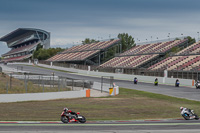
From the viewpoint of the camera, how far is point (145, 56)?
84.2m

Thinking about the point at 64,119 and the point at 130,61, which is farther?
the point at 130,61

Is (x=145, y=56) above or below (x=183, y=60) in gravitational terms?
above

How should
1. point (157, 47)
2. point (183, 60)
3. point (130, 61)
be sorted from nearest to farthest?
point (183, 60)
point (130, 61)
point (157, 47)

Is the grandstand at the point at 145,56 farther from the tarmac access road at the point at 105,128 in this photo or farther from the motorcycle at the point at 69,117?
the tarmac access road at the point at 105,128

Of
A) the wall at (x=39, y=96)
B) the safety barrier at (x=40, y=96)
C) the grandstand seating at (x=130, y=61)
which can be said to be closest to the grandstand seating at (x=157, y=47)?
the grandstand seating at (x=130, y=61)

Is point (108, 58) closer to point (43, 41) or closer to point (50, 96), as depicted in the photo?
point (50, 96)

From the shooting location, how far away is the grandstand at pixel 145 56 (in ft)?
260

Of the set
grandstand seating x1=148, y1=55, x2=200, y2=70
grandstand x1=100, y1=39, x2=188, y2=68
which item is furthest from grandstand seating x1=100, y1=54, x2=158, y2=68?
grandstand seating x1=148, y1=55, x2=200, y2=70

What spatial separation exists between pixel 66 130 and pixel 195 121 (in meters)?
7.46

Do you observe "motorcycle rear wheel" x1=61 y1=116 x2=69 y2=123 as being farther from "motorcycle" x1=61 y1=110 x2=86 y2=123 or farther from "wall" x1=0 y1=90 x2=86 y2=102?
"wall" x1=0 y1=90 x2=86 y2=102

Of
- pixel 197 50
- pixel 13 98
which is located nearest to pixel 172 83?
pixel 197 50

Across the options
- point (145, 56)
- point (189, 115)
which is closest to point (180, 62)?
point (145, 56)

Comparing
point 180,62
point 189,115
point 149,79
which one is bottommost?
point 189,115

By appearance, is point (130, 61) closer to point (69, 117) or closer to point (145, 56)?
point (145, 56)
